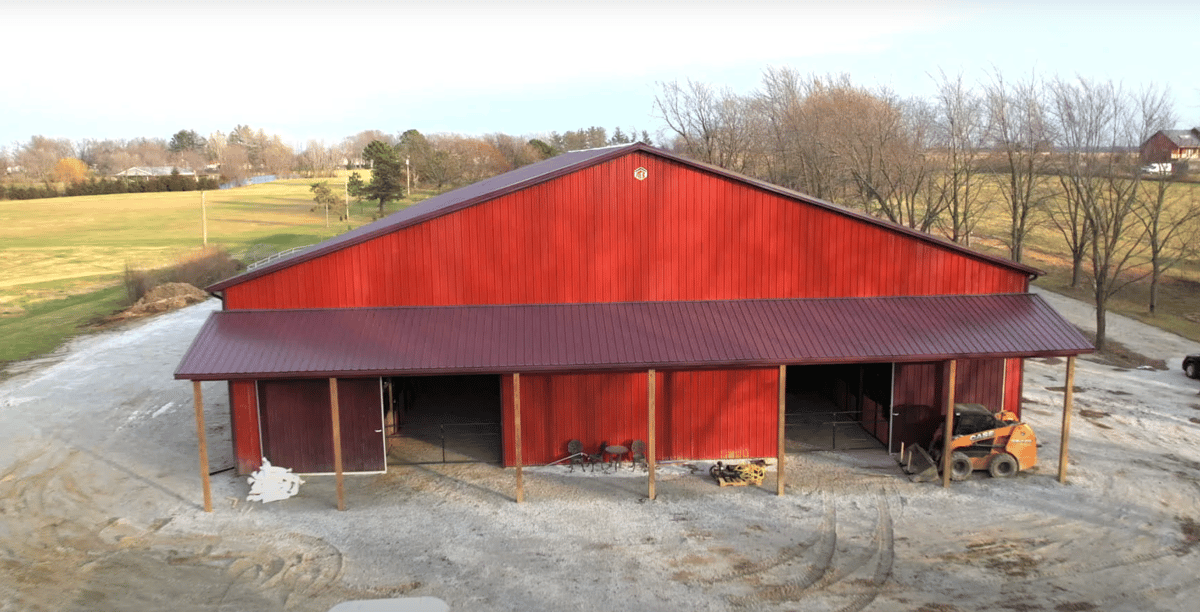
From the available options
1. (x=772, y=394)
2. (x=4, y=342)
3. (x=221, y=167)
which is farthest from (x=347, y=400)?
(x=221, y=167)

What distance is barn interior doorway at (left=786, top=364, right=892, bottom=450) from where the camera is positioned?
1856 centimetres

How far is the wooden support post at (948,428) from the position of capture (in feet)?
51.4

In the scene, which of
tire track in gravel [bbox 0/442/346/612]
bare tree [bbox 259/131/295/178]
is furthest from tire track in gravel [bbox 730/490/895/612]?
bare tree [bbox 259/131/295/178]

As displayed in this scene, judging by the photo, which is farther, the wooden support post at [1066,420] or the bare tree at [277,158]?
the bare tree at [277,158]

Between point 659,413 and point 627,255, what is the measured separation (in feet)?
11.7

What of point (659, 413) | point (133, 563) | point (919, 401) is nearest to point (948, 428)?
point (919, 401)

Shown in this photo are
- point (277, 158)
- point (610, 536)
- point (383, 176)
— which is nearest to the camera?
point (610, 536)

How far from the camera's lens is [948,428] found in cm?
1593

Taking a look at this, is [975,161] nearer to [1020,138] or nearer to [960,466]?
[1020,138]

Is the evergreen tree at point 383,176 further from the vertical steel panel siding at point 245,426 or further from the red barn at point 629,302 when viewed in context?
the red barn at point 629,302

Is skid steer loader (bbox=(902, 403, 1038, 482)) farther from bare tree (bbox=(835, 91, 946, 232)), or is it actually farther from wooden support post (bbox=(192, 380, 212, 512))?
bare tree (bbox=(835, 91, 946, 232))

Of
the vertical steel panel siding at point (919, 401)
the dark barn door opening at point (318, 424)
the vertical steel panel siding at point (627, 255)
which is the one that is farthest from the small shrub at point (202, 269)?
the vertical steel panel siding at point (919, 401)

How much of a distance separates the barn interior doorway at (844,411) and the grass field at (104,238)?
1096 inches

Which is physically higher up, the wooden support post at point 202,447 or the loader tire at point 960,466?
the wooden support post at point 202,447
